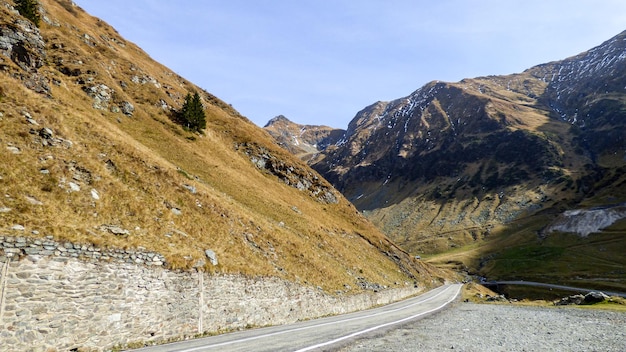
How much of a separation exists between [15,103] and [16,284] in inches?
617

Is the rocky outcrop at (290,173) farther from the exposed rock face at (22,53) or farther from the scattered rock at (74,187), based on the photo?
the scattered rock at (74,187)

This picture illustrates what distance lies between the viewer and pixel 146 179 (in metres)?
27.1

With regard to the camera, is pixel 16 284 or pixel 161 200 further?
pixel 161 200

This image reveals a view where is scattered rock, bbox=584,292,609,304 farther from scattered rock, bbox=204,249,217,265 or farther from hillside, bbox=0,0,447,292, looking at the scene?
scattered rock, bbox=204,249,217,265

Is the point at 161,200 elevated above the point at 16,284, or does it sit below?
above

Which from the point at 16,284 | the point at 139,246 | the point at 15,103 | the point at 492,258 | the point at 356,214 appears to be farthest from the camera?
the point at 492,258

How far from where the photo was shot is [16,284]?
12.2 metres

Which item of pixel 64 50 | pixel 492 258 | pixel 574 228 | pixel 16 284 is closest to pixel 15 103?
pixel 16 284

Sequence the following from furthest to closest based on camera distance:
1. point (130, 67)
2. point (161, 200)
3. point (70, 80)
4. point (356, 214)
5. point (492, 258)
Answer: point (492, 258) → point (356, 214) → point (130, 67) → point (70, 80) → point (161, 200)

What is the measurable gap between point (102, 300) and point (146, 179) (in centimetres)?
1393

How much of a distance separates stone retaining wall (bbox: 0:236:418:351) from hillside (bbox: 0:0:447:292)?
39.8 inches

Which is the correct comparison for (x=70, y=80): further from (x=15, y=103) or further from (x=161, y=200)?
(x=161, y=200)

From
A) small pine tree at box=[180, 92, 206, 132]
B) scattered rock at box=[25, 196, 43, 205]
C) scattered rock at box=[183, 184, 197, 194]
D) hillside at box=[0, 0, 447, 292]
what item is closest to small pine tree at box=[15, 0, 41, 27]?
hillside at box=[0, 0, 447, 292]

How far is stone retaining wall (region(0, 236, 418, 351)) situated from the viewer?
1222 cm
